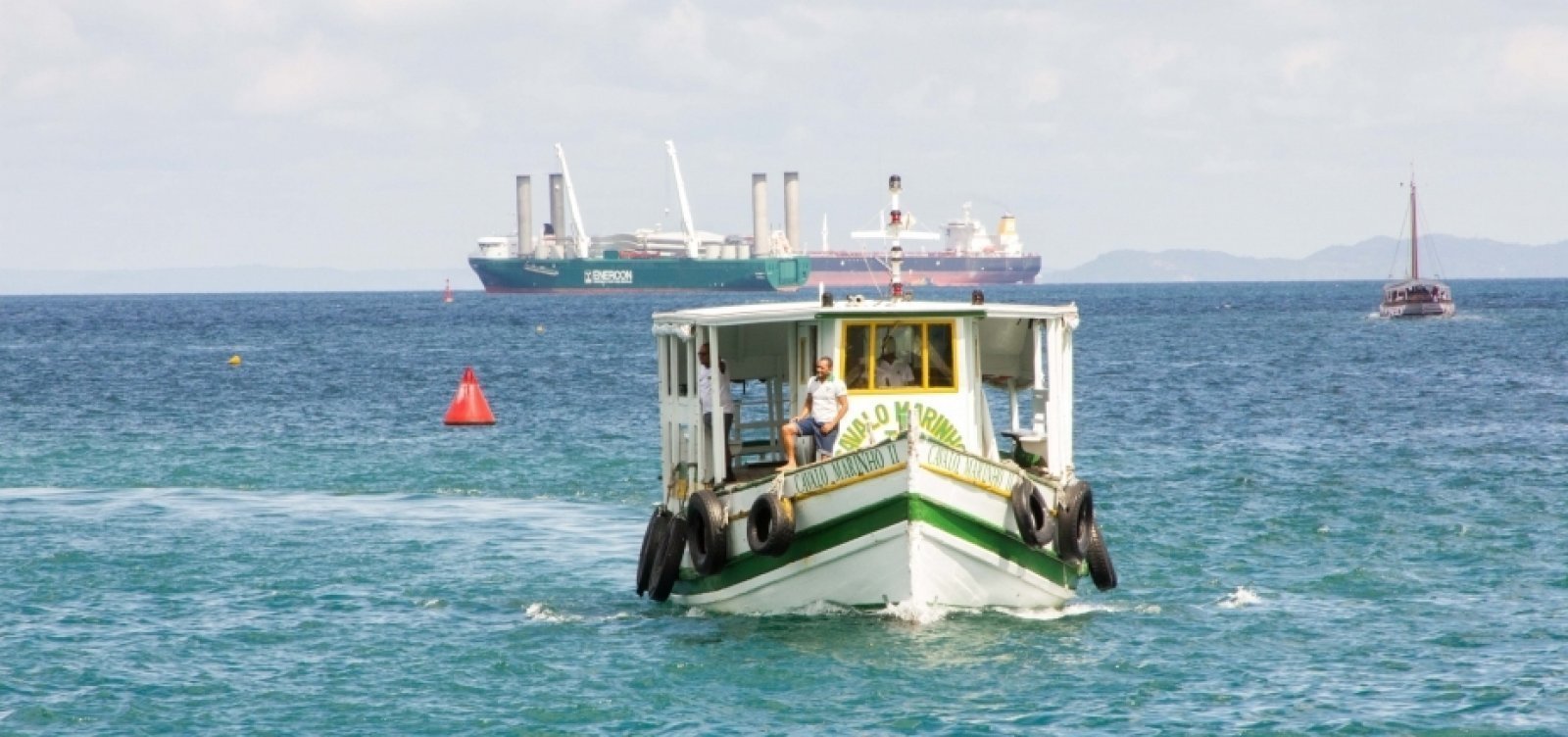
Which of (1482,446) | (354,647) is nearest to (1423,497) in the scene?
(1482,446)

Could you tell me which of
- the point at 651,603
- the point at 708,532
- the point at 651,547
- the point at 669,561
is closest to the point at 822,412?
the point at 708,532

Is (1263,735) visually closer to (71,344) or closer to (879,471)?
(879,471)

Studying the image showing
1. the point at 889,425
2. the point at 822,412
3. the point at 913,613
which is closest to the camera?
the point at 913,613

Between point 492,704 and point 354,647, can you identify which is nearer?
point 492,704

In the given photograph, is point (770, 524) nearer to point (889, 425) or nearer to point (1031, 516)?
point (889, 425)

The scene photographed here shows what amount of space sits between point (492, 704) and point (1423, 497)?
1898 cm

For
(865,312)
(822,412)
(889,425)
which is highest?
(865,312)

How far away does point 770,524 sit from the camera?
19422 mm

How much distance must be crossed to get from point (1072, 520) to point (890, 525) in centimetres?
234

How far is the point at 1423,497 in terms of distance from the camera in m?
32.0

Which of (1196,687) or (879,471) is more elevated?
(879,471)

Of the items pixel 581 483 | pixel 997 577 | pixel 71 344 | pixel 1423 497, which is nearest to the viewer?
pixel 997 577

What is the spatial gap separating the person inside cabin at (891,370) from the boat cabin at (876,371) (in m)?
0.01

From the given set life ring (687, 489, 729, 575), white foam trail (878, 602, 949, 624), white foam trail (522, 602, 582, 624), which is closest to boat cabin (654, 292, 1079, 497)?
life ring (687, 489, 729, 575)
